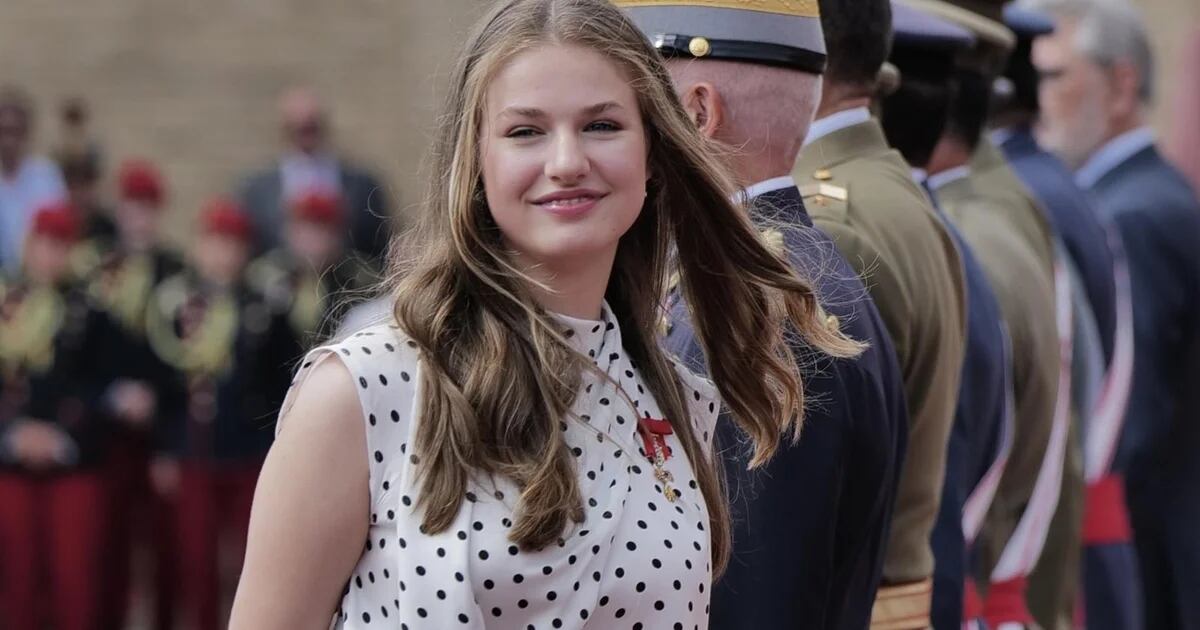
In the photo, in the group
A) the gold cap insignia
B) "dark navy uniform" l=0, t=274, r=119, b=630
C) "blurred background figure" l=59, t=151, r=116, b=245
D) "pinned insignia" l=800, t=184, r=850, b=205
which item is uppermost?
the gold cap insignia

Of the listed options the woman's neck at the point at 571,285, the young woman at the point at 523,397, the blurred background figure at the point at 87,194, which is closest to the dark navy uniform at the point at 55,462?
the blurred background figure at the point at 87,194

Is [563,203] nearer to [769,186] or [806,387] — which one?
[806,387]

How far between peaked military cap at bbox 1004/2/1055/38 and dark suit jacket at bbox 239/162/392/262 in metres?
5.79

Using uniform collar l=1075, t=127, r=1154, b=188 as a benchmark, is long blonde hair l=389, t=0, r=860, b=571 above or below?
above

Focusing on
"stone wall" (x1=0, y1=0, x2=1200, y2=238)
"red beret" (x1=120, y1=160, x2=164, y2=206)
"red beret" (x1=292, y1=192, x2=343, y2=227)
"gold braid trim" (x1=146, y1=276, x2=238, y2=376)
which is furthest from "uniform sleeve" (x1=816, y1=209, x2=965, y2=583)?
"stone wall" (x1=0, y1=0, x2=1200, y2=238)

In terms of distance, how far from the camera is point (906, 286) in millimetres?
3990

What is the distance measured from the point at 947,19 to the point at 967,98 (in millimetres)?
255

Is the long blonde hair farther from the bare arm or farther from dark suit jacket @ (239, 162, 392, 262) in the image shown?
dark suit jacket @ (239, 162, 392, 262)

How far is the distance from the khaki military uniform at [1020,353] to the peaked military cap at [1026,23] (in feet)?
3.18

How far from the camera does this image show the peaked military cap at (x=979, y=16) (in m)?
5.27

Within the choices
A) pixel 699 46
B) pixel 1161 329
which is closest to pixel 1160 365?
pixel 1161 329

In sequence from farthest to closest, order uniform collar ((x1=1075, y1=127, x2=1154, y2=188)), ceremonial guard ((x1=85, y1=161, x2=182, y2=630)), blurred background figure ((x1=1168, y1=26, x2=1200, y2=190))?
blurred background figure ((x1=1168, y1=26, x2=1200, y2=190)) < ceremonial guard ((x1=85, y1=161, x2=182, y2=630)) < uniform collar ((x1=1075, y1=127, x2=1154, y2=188))

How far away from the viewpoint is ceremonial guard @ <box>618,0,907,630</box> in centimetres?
341

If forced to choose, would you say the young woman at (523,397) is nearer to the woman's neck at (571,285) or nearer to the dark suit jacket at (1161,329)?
the woman's neck at (571,285)
